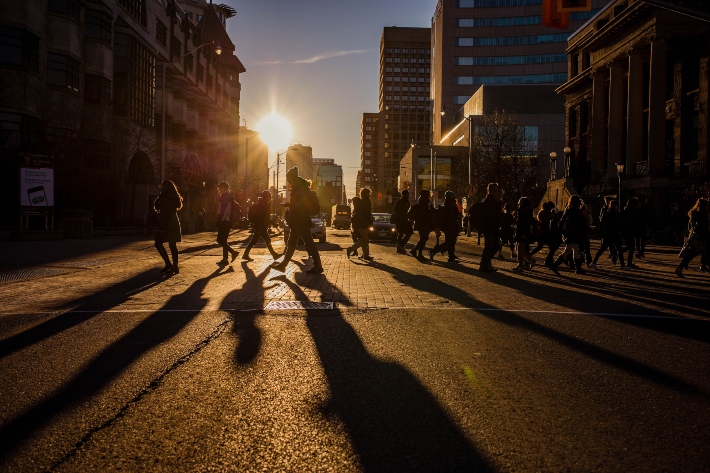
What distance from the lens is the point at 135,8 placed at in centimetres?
4200

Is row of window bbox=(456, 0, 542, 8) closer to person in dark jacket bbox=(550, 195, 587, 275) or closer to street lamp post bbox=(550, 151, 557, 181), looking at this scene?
street lamp post bbox=(550, 151, 557, 181)

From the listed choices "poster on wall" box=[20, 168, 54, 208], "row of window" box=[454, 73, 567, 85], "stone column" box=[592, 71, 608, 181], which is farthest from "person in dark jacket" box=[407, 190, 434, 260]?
"row of window" box=[454, 73, 567, 85]

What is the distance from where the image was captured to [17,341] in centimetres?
571

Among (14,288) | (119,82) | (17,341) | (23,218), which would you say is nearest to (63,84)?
(119,82)

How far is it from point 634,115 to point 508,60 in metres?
68.6

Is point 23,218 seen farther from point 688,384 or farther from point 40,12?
point 688,384

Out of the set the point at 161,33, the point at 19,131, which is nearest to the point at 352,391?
the point at 19,131

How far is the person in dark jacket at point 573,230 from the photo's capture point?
1319 centimetres

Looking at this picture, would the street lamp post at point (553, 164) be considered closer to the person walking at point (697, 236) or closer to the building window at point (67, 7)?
the person walking at point (697, 236)

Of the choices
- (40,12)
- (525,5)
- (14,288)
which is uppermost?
(525,5)

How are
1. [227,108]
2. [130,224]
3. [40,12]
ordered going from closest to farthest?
[40,12] < [130,224] < [227,108]

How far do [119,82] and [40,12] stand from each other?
8.19 metres

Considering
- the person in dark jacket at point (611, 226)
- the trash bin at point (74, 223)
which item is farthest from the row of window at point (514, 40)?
the person in dark jacket at point (611, 226)

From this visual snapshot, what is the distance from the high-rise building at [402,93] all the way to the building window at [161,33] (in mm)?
132673
